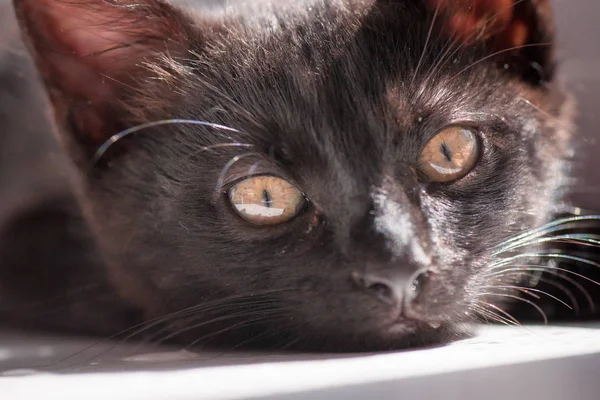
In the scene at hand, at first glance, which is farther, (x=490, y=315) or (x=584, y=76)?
(x=584, y=76)

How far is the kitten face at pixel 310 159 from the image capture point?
107 centimetres

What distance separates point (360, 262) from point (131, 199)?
20.1 inches

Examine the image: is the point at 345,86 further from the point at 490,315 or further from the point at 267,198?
the point at 490,315

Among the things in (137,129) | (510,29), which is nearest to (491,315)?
(510,29)

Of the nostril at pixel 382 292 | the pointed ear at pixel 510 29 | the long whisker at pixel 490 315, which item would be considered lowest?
the nostril at pixel 382 292

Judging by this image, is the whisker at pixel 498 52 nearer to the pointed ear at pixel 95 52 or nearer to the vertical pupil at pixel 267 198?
the vertical pupil at pixel 267 198

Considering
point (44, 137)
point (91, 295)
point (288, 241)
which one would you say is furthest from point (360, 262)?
point (44, 137)

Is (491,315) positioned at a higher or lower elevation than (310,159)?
lower

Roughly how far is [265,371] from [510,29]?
826 millimetres

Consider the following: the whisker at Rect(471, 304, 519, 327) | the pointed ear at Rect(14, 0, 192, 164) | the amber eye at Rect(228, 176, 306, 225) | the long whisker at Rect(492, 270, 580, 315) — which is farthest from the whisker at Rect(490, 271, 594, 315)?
the pointed ear at Rect(14, 0, 192, 164)

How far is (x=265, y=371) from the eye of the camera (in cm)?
89

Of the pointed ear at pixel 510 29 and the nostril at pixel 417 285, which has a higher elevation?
the pointed ear at pixel 510 29

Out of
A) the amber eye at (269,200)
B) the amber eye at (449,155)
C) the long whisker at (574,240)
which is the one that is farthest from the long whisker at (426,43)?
the long whisker at (574,240)

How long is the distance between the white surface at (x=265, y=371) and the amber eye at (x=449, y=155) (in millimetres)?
277
